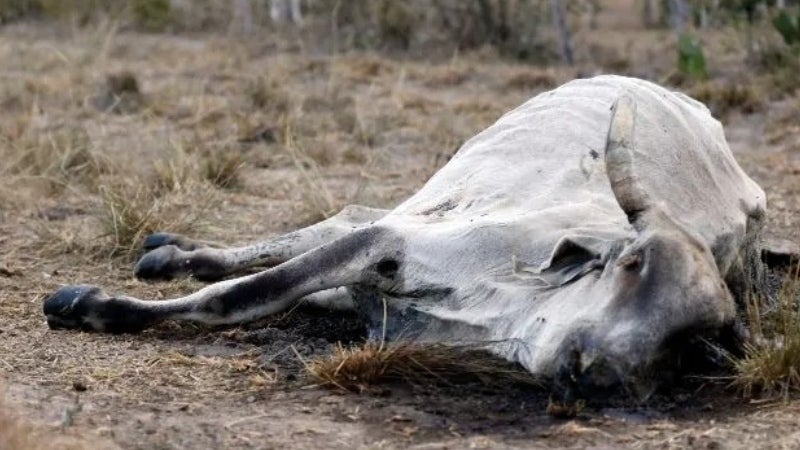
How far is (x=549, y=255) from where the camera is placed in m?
4.51

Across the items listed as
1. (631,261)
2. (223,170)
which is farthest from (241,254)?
(631,261)

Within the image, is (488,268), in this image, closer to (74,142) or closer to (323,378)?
(323,378)

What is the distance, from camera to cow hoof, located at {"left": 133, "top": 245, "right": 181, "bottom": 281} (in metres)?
6.04

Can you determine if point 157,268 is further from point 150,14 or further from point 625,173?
point 150,14

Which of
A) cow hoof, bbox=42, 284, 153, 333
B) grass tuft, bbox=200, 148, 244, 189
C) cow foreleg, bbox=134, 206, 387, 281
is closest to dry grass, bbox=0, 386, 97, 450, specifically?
cow hoof, bbox=42, 284, 153, 333

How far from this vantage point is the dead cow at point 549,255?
3.95 m

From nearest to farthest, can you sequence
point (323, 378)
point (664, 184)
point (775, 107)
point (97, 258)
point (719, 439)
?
1. point (719, 439)
2. point (323, 378)
3. point (664, 184)
4. point (97, 258)
5. point (775, 107)

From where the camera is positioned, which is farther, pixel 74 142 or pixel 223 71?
pixel 223 71

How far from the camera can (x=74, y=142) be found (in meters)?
8.39

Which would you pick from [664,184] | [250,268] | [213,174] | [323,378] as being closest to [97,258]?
[250,268]

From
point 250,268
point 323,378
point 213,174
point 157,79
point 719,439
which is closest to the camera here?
point 719,439

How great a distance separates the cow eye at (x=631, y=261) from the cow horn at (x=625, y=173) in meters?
0.13

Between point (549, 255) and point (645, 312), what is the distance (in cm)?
65

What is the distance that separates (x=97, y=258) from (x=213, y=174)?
173cm
